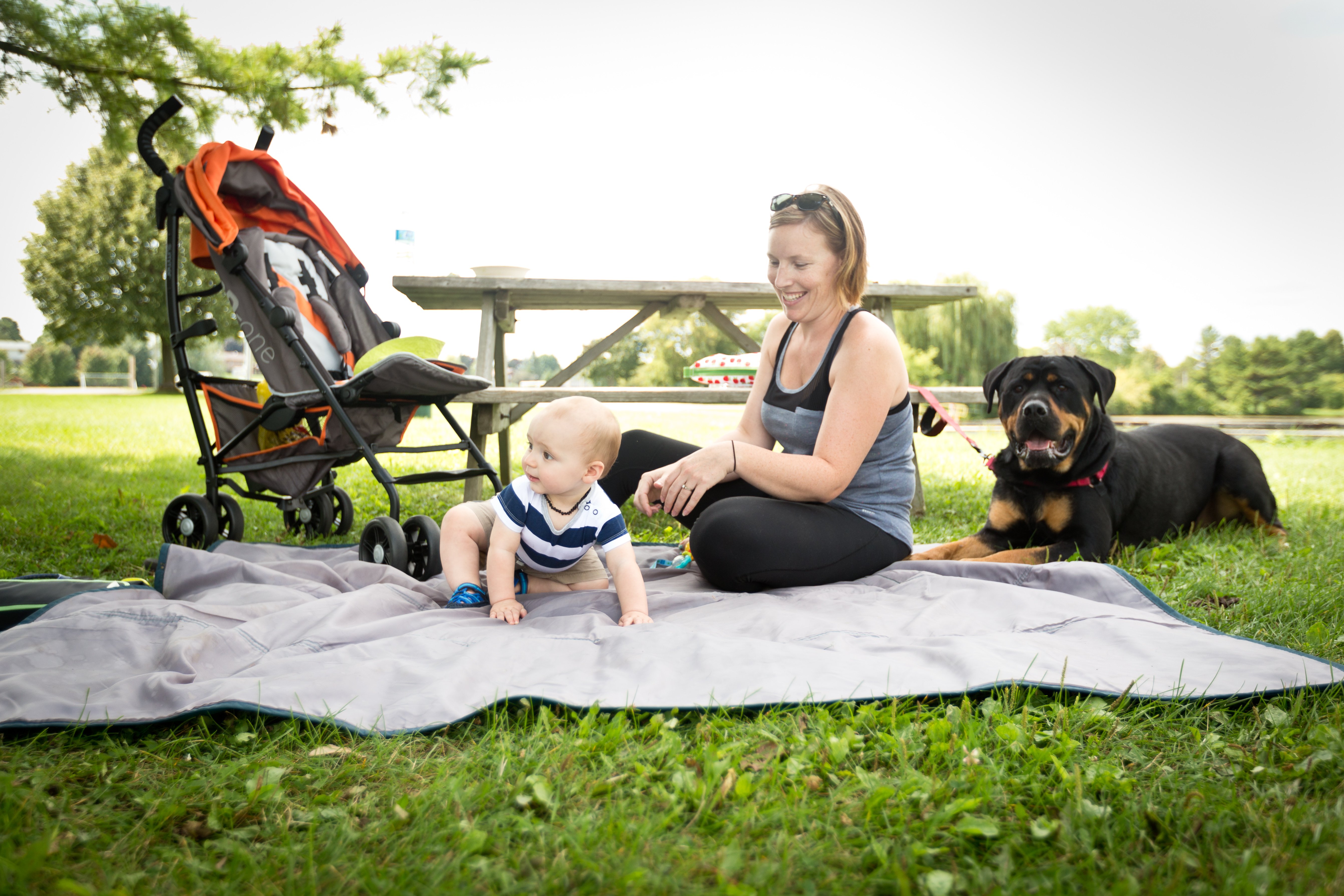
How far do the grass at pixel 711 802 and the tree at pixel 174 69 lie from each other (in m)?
5.11

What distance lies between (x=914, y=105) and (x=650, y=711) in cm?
2002

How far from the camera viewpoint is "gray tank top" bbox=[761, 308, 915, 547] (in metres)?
2.55

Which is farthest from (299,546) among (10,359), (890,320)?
(10,359)

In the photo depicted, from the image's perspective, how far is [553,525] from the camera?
2.20m

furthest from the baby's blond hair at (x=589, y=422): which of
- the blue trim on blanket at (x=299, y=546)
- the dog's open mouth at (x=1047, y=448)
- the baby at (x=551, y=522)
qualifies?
the dog's open mouth at (x=1047, y=448)

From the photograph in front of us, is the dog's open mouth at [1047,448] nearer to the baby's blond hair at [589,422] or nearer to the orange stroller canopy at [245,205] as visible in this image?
the baby's blond hair at [589,422]

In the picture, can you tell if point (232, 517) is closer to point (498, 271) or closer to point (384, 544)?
point (384, 544)

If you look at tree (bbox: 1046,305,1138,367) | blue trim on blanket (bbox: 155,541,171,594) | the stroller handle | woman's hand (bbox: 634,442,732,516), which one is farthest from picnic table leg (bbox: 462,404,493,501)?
tree (bbox: 1046,305,1138,367)

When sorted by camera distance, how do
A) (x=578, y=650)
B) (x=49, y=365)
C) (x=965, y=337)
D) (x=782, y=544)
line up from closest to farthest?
(x=578, y=650) < (x=782, y=544) < (x=965, y=337) < (x=49, y=365)

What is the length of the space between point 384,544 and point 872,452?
169cm

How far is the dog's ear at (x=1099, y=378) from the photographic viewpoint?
118 inches

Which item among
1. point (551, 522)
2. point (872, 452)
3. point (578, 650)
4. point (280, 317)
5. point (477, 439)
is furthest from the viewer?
point (477, 439)

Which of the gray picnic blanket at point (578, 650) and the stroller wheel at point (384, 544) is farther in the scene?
the stroller wheel at point (384, 544)

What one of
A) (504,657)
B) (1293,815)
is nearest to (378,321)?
(504,657)
